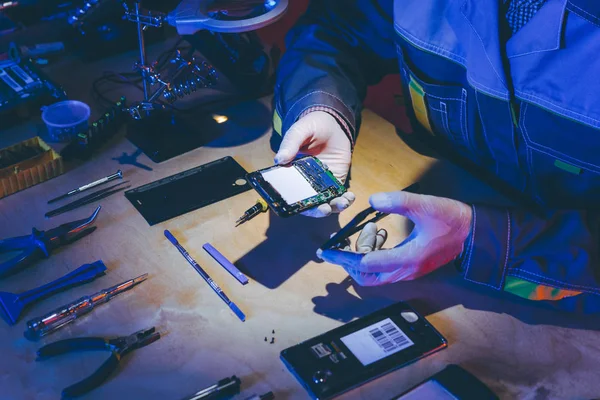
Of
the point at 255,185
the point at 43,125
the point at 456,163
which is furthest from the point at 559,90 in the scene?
the point at 43,125

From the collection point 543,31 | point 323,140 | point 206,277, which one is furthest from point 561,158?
point 206,277

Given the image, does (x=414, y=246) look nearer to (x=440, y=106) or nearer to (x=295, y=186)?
(x=295, y=186)

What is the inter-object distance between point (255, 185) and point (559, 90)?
1.82ft

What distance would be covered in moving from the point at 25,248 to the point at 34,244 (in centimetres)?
2

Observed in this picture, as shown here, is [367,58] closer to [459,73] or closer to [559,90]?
[459,73]

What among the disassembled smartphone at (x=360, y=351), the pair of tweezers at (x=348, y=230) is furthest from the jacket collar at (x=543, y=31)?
the disassembled smartphone at (x=360, y=351)

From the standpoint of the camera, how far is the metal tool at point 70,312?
0.97 m

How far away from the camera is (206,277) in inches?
42.6

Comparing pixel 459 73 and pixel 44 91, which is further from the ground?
pixel 459 73

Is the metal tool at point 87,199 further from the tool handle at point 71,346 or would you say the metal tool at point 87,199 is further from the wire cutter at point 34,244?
the tool handle at point 71,346

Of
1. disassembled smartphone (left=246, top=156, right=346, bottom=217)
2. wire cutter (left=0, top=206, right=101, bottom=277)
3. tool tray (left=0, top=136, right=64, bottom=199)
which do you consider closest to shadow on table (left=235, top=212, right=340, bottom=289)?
disassembled smartphone (left=246, top=156, right=346, bottom=217)

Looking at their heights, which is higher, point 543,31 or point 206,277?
point 543,31

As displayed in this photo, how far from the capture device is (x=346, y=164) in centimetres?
131

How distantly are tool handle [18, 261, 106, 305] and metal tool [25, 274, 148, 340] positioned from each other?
43mm
